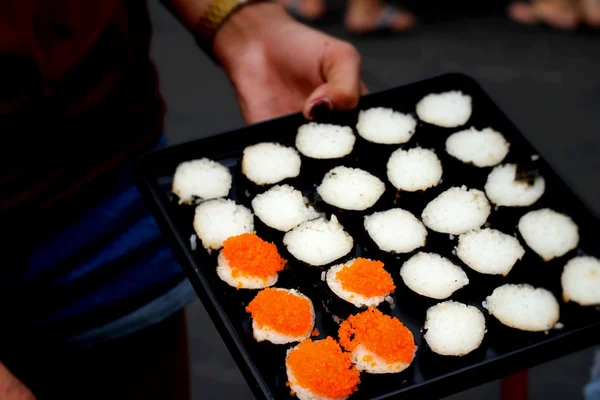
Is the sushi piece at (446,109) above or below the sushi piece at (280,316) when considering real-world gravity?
above

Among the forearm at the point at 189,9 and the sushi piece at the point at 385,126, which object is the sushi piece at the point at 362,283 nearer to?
the sushi piece at the point at 385,126

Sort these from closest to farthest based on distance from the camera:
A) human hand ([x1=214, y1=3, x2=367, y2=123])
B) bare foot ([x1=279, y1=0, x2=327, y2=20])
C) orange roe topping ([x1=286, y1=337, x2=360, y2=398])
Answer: orange roe topping ([x1=286, y1=337, x2=360, y2=398]) < human hand ([x1=214, y1=3, x2=367, y2=123]) < bare foot ([x1=279, y1=0, x2=327, y2=20])

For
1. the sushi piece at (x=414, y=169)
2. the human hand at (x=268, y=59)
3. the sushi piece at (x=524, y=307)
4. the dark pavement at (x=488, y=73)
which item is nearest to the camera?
the sushi piece at (x=524, y=307)

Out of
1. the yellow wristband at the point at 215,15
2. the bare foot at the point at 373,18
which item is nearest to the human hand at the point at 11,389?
the yellow wristband at the point at 215,15

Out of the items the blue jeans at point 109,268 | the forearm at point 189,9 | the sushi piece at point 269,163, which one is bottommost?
the blue jeans at point 109,268

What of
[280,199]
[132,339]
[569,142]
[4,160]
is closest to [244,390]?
[132,339]

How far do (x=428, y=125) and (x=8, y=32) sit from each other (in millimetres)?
853

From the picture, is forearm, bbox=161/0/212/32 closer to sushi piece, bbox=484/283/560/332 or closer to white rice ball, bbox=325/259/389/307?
white rice ball, bbox=325/259/389/307

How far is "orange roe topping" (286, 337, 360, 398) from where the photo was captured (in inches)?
39.6

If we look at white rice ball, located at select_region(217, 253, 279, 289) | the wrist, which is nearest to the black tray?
white rice ball, located at select_region(217, 253, 279, 289)

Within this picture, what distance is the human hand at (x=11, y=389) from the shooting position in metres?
1.02

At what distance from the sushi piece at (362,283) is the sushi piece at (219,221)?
0.20 m

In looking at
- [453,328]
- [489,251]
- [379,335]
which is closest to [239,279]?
[379,335]

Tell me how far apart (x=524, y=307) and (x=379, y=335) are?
0.26 metres
